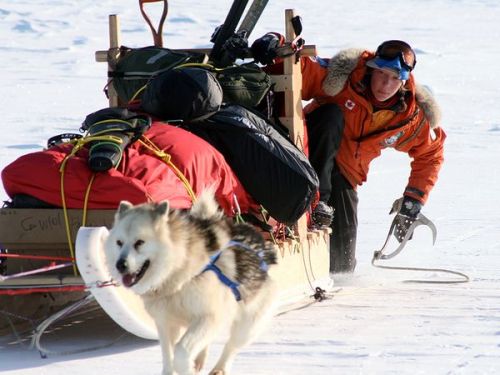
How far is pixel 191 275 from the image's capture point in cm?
348

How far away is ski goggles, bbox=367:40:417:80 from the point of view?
19.0 ft

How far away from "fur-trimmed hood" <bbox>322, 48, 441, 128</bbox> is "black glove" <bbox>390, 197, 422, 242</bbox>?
0.52 meters

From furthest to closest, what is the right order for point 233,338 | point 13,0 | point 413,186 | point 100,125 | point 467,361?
point 13,0, point 413,186, point 100,125, point 467,361, point 233,338

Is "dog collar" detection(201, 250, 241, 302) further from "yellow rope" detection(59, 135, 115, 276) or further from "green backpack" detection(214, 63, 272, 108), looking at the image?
"green backpack" detection(214, 63, 272, 108)

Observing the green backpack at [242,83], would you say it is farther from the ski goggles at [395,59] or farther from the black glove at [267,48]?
the ski goggles at [395,59]

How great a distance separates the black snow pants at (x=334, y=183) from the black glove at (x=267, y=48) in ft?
1.75

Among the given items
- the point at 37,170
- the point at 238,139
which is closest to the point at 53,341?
the point at 37,170

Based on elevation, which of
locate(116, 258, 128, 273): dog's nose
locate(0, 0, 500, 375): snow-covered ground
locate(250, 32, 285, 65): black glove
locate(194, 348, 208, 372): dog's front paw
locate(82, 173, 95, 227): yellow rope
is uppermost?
locate(250, 32, 285, 65): black glove

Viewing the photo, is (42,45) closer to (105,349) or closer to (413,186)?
(413,186)

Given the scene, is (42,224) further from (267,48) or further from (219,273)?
(267,48)

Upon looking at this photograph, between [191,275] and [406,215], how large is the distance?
3.14 m

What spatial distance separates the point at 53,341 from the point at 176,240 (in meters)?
Answer: 1.25

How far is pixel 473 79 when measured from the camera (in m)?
17.3

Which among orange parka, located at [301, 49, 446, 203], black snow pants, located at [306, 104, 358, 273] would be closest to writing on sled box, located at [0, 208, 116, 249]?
black snow pants, located at [306, 104, 358, 273]
